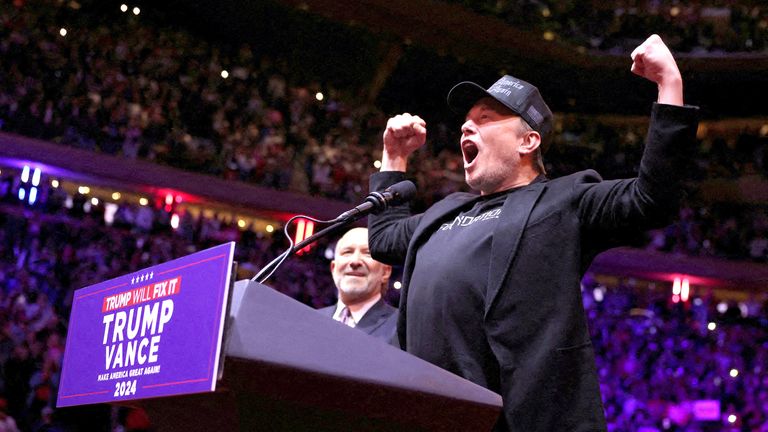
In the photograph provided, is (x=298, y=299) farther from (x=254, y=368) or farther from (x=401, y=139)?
(x=254, y=368)

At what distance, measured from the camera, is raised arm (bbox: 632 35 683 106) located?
183 cm

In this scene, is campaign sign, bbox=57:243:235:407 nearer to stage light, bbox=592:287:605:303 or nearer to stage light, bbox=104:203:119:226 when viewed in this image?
stage light, bbox=104:203:119:226

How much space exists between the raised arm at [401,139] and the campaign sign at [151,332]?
92cm

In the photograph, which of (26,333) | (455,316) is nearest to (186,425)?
(455,316)

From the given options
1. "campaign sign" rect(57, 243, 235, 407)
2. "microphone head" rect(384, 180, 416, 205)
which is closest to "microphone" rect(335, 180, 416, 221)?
"microphone head" rect(384, 180, 416, 205)

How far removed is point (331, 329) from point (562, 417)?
58 cm

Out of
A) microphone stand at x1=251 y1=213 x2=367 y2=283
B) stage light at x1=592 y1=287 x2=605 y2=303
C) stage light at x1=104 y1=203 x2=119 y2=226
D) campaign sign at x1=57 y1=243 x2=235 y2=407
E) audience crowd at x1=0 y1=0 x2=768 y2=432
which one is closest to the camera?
campaign sign at x1=57 y1=243 x2=235 y2=407

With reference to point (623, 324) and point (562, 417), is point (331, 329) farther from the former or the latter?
point (623, 324)

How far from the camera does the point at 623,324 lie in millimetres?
12750

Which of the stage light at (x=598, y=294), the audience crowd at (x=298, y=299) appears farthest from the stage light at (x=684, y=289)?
the stage light at (x=598, y=294)

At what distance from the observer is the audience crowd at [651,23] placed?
15867mm

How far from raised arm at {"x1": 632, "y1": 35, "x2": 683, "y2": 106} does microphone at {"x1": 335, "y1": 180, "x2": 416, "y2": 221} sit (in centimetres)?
59

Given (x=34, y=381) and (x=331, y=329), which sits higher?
(x=331, y=329)

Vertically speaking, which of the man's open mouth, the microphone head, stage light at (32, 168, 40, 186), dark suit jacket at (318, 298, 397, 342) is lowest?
dark suit jacket at (318, 298, 397, 342)
